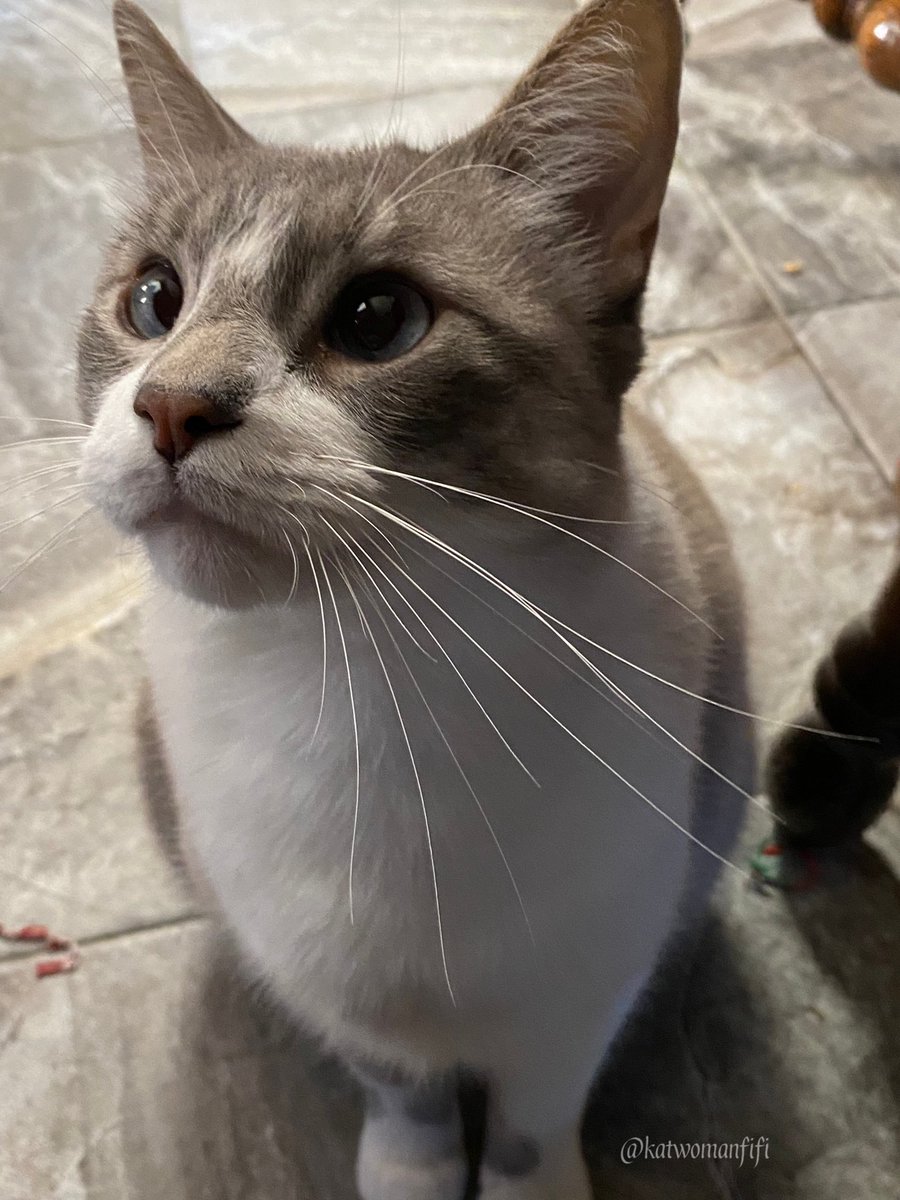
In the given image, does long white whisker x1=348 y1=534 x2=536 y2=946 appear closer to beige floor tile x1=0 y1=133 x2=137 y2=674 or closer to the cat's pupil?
the cat's pupil

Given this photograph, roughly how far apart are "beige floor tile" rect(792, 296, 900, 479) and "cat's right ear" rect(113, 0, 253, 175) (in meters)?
1.13

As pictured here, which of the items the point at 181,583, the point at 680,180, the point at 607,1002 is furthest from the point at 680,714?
the point at 680,180

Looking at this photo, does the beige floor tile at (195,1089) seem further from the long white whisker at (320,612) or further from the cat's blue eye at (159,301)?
the cat's blue eye at (159,301)

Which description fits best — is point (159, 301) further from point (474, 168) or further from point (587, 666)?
point (587, 666)

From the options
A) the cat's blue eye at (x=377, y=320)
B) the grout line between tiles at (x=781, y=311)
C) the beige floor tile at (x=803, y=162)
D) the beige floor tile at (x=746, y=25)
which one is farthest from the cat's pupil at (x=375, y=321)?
the beige floor tile at (x=746, y=25)

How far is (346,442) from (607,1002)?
0.56 meters

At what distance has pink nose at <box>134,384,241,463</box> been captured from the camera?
0.57 meters

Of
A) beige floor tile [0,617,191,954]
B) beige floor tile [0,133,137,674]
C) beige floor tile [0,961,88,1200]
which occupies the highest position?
beige floor tile [0,133,137,674]

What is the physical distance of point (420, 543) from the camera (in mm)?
636

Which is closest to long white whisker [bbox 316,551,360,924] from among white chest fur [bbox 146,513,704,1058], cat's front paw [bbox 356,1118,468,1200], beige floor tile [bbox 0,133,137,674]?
white chest fur [bbox 146,513,704,1058]

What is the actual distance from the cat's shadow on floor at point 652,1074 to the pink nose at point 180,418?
51 centimetres

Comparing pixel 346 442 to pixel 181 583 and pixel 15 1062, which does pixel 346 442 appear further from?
pixel 15 1062

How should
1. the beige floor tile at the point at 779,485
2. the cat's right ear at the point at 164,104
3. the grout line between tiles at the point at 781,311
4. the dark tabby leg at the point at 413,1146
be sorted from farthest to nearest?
1. the grout line between tiles at the point at 781,311
2. the beige floor tile at the point at 779,485
3. the dark tabby leg at the point at 413,1146
4. the cat's right ear at the point at 164,104

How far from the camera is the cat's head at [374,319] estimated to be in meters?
0.59
